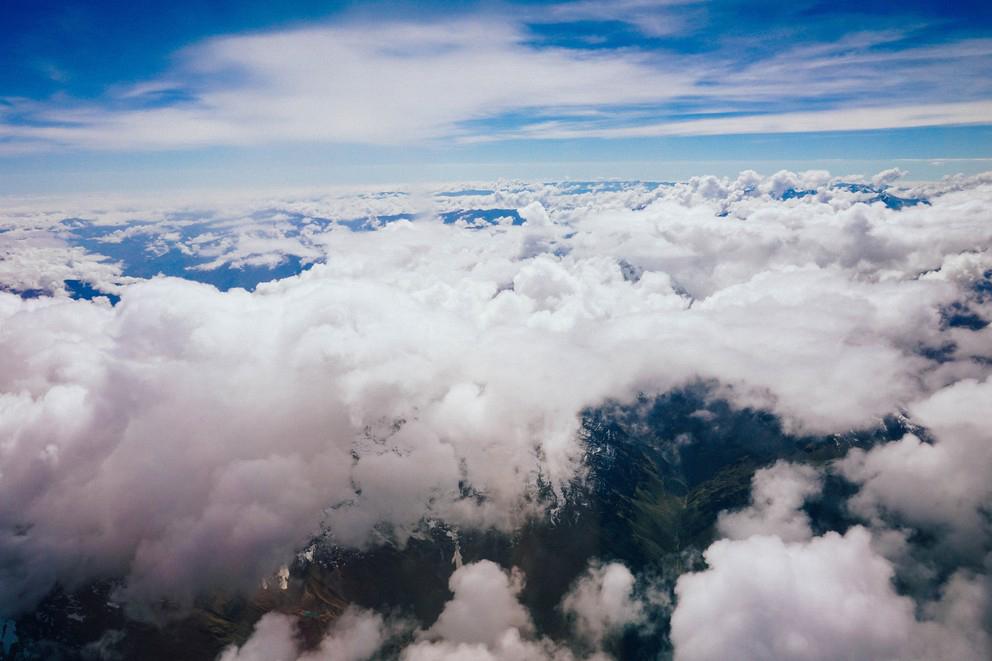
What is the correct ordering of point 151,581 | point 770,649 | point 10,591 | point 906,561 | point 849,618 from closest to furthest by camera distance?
point 770,649, point 849,618, point 10,591, point 151,581, point 906,561

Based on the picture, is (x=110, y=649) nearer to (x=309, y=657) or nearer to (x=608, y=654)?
(x=309, y=657)

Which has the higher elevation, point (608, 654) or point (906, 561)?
point (906, 561)

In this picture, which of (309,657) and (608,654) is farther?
(608,654)

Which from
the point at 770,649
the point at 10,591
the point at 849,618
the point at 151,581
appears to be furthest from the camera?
the point at 151,581

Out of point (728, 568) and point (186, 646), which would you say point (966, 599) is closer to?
point (728, 568)

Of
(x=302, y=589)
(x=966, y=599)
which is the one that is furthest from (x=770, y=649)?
(x=302, y=589)

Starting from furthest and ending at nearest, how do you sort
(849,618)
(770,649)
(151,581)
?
(151,581), (849,618), (770,649)

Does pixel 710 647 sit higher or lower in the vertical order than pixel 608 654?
higher

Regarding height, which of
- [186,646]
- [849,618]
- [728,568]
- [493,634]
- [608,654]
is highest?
[849,618]

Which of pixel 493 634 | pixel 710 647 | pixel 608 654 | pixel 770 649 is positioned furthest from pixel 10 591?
pixel 770 649
